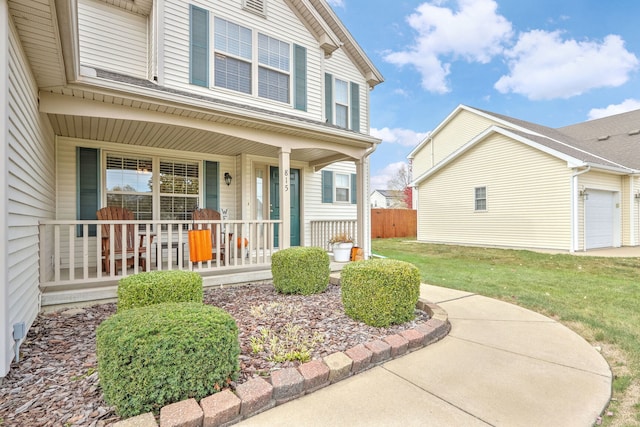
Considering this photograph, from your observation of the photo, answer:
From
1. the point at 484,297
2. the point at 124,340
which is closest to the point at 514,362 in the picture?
the point at 484,297

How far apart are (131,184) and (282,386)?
5.30 metres

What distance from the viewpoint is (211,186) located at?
21.6 feet

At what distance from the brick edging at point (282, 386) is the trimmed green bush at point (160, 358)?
84mm

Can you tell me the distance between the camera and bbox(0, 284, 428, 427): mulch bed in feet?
5.88

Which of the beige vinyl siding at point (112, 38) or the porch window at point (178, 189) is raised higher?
the beige vinyl siding at point (112, 38)

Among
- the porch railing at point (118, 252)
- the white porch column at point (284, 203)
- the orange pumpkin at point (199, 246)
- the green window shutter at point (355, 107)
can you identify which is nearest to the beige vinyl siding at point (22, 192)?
the porch railing at point (118, 252)

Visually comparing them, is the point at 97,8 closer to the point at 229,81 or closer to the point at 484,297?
the point at 229,81

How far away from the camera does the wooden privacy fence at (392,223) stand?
1689 cm

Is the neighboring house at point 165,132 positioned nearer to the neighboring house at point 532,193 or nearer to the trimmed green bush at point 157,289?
the trimmed green bush at point 157,289

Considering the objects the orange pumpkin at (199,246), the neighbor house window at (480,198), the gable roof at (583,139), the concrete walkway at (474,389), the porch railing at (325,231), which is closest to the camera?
the concrete walkway at (474,389)

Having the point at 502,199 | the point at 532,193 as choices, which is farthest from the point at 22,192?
the point at 502,199

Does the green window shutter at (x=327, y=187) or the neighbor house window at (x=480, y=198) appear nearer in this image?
the green window shutter at (x=327, y=187)

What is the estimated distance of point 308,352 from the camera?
2496 mm

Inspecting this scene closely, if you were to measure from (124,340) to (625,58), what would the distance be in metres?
24.5
